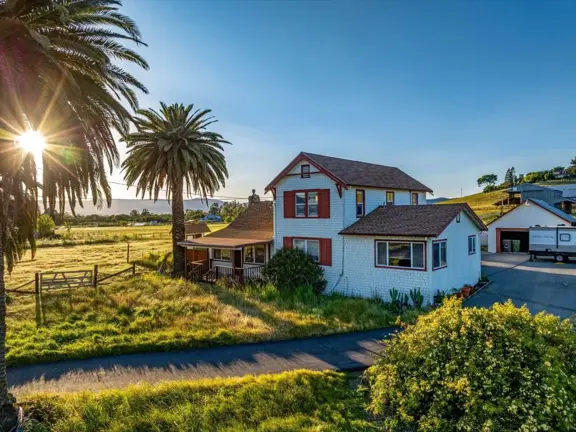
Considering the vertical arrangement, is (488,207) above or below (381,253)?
above

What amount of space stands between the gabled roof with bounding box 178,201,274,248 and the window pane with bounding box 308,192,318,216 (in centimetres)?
366

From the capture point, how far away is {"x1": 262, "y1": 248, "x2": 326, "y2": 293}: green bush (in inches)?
800

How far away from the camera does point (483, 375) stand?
20.3 ft

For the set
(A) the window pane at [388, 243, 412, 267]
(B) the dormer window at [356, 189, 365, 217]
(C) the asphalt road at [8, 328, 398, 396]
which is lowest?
(C) the asphalt road at [8, 328, 398, 396]

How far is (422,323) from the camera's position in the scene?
777 centimetres

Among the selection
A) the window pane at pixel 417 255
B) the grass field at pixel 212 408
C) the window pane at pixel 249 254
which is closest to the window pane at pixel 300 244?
the window pane at pixel 249 254

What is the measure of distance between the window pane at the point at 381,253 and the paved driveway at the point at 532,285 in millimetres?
4658

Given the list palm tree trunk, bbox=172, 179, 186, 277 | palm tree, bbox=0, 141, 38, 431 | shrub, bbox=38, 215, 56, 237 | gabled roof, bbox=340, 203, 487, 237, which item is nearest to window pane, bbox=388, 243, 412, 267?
gabled roof, bbox=340, 203, 487, 237

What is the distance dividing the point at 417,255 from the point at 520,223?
2269 cm

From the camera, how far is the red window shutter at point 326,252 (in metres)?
21.0

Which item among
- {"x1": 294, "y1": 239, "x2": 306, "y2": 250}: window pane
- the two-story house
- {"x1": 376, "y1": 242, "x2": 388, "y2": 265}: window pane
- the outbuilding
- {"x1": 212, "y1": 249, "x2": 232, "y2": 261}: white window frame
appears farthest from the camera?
the outbuilding

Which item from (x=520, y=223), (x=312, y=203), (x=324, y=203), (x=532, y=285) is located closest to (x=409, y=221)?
(x=324, y=203)

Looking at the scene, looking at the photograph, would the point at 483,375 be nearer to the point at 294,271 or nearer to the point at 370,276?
the point at 370,276

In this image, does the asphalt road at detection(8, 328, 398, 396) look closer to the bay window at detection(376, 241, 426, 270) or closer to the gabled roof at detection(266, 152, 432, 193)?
the bay window at detection(376, 241, 426, 270)
